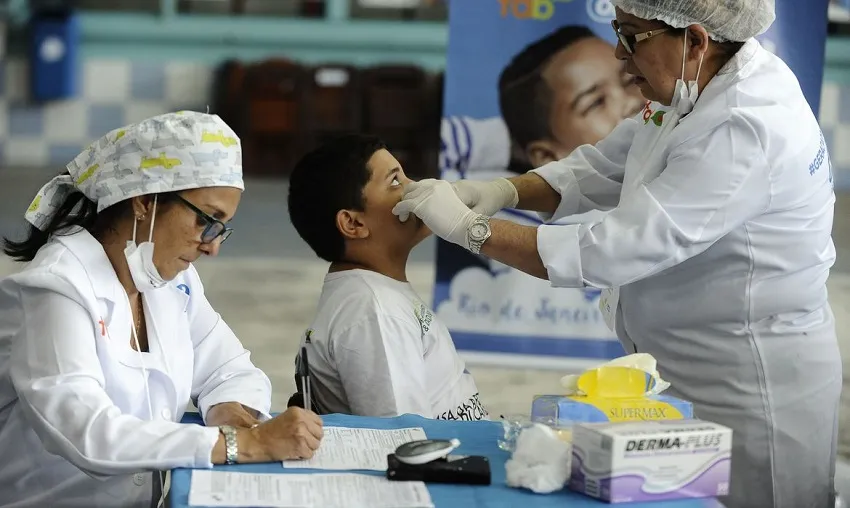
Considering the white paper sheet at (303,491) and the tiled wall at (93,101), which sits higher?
the white paper sheet at (303,491)

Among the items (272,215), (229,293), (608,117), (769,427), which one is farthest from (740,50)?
(272,215)

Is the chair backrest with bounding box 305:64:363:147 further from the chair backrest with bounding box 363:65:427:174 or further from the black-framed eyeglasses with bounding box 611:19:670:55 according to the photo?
the black-framed eyeglasses with bounding box 611:19:670:55

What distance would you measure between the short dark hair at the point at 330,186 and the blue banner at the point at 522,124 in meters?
1.57

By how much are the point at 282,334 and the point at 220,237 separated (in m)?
3.07

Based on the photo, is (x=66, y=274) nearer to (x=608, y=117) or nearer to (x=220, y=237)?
(x=220, y=237)

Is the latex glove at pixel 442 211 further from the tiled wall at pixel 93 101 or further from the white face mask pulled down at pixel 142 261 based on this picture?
the tiled wall at pixel 93 101

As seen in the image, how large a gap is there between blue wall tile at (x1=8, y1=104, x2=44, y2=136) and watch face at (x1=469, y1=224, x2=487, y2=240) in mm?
6219

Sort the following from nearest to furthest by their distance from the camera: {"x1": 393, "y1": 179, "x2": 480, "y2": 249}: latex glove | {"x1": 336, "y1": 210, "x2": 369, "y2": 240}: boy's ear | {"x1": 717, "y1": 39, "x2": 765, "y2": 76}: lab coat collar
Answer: {"x1": 717, "y1": 39, "x2": 765, "y2": 76}: lab coat collar → {"x1": 393, "y1": 179, "x2": 480, "y2": 249}: latex glove → {"x1": 336, "y1": 210, "x2": 369, "y2": 240}: boy's ear

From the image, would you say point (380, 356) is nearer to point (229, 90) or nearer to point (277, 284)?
point (277, 284)

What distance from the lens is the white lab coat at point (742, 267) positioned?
6.32 ft

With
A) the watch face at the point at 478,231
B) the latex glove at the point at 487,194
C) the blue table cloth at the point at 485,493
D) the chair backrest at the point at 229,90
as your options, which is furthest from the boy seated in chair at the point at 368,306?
the chair backrest at the point at 229,90

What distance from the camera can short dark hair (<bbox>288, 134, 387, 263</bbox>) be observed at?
2.35 meters

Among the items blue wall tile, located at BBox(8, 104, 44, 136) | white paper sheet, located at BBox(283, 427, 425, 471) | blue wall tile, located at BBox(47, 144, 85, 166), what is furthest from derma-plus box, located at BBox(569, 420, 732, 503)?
blue wall tile, located at BBox(8, 104, 44, 136)

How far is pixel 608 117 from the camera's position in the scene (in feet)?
12.8
